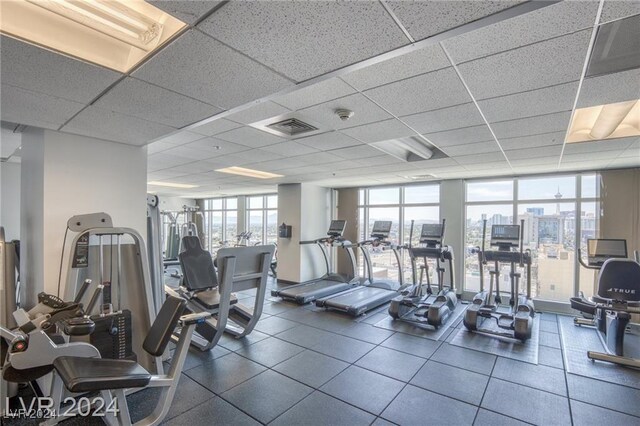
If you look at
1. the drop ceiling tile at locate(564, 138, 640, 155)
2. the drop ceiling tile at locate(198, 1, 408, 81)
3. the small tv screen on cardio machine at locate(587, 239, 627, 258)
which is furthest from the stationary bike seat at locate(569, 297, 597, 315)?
the drop ceiling tile at locate(198, 1, 408, 81)

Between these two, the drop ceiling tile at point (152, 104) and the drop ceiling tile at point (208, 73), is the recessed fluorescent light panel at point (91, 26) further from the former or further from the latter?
the drop ceiling tile at point (152, 104)

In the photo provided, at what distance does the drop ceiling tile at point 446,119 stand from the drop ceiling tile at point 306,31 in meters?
1.37

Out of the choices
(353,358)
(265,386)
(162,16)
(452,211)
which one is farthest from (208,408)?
(452,211)

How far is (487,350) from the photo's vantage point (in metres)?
4.02

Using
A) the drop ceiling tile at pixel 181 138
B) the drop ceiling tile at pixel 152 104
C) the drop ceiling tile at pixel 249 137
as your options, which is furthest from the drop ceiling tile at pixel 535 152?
the drop ceiling tile at pixel 181 138

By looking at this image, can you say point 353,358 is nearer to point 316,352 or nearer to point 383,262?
point 316,352

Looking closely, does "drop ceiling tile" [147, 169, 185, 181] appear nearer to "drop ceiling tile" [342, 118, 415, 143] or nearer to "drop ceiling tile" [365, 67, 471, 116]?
"drop ceiling tile" [342, 118, 415, 143]

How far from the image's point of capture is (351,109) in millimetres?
2742

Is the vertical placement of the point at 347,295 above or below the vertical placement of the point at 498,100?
below

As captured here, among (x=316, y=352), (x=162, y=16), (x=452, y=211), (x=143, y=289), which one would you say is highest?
(x=162, y=16)

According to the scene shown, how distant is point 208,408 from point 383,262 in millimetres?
6652

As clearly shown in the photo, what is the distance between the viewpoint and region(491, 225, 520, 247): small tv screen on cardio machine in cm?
501

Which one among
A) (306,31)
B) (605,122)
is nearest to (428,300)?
(605,122)

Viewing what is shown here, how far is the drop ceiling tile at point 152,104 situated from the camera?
210 centimetres
